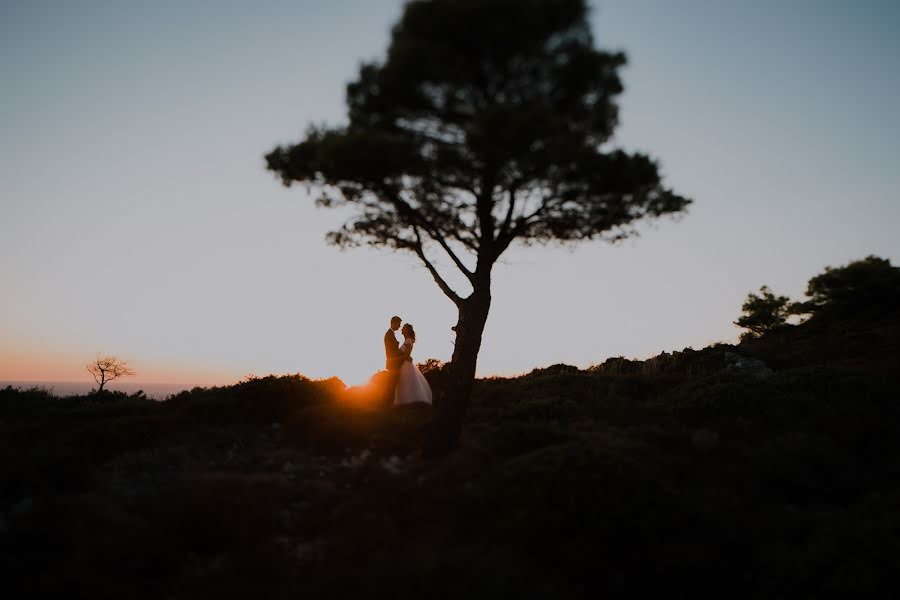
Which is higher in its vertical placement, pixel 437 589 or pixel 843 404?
pixel 843 404

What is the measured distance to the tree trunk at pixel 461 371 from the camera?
36.3 feet

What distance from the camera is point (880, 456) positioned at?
10.0 metres

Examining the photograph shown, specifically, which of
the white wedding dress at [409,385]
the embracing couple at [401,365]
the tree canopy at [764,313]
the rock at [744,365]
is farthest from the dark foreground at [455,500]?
the tree canopy at [764,313]

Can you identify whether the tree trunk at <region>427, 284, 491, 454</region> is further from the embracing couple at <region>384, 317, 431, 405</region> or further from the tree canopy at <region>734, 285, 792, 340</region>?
the tree canopy at <region>734, 285, 792, 340</region>

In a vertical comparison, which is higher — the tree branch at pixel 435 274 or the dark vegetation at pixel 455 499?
the tree branch at pixel 435 274

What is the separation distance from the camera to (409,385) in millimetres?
15352

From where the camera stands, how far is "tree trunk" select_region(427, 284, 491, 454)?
1107cm

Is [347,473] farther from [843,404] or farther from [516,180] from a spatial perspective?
[843,404]

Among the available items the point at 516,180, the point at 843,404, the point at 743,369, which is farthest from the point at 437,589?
the point at 743,369

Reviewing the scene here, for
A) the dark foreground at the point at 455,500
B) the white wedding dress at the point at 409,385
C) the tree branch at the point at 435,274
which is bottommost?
the dark foreground at the point at 455,500

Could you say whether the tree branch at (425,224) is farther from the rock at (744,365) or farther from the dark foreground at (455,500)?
the rock at (744,365)

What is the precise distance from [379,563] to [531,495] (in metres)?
2.57

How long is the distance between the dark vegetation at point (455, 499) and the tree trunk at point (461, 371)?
0.70 meters

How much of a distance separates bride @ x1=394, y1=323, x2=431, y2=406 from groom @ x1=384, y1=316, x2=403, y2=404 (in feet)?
0.42
